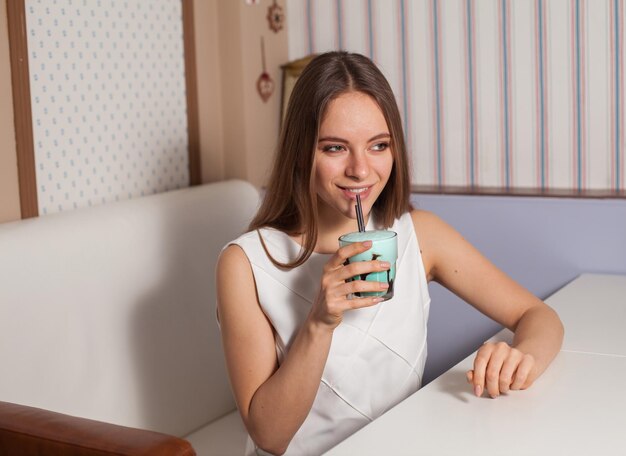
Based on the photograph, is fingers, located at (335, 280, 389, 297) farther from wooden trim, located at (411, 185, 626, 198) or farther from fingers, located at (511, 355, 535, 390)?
wooden trim, located at (411, 185, 626, 198)

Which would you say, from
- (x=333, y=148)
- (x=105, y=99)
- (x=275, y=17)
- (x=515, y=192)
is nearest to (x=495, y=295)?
(x=333, y=148)

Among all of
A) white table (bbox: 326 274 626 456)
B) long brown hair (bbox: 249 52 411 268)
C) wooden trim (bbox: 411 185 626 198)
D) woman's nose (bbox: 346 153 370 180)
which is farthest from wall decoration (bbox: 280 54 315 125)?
white table (bbox: 326 274 626 456)

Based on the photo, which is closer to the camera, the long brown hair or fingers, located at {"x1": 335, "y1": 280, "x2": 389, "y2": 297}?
fingers, located at {"x1": 335, "y1": 280, "x2": 389, "y2": 297}

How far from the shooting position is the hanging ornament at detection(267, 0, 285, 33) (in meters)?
2.59

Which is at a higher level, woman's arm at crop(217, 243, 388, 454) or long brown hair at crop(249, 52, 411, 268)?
long brown hair at crop(249, 52, 411, 268)

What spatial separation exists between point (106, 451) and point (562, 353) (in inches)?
33.0

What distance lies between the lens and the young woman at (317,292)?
142 centimetres

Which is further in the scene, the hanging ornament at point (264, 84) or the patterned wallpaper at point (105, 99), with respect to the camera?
the hanging ornament at point (264, 84)

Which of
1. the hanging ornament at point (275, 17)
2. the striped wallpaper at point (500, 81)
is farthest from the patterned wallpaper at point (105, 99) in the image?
the striped wallpaper at point (500, 81)

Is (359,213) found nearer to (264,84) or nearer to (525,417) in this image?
(525,417)

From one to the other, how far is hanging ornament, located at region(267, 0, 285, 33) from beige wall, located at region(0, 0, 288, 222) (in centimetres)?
2

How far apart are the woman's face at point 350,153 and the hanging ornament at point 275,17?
3.76 ft

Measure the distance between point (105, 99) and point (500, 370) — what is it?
1268 millimetres

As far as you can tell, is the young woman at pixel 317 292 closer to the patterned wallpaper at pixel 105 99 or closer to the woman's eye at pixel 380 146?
the woman's eye at pixel 380 146
